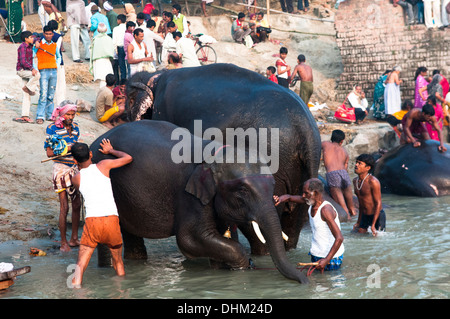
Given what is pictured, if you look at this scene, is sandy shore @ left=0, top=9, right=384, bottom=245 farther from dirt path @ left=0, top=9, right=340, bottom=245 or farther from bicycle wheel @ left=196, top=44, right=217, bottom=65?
bicycle wheel @ left=196, top=44, right=217, bottom=65

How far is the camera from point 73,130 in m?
8.06

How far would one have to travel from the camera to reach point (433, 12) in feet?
57.8

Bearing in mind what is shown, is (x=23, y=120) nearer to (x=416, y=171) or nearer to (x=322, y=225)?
(x=416, y=171)

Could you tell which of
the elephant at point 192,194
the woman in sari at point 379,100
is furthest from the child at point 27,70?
the woman in sari at point 379,100

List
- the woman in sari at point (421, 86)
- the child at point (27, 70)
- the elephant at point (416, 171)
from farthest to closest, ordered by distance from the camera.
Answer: the woman in sari at point (421, 86) → the child at point (27, 70) → the elephant at point (416, 171)

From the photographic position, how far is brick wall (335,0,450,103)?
17734mm

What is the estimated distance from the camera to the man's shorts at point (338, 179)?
31.8 ft

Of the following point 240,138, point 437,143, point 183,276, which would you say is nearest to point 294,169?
point 240,138

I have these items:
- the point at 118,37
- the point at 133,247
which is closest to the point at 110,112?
the point at 118,37

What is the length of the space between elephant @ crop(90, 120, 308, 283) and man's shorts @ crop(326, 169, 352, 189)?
3430 mm

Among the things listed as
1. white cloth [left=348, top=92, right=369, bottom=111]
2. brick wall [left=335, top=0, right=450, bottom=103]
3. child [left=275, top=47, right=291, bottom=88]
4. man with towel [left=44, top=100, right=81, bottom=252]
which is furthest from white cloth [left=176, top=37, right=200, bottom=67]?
man with towel [left=44, top=100, right=81, bottom=252]

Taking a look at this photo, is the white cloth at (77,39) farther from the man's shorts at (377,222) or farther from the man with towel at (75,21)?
the man's shorts at (377,222)

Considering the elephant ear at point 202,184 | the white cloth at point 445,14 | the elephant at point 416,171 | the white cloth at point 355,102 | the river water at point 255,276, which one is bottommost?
the river water at point 255,276

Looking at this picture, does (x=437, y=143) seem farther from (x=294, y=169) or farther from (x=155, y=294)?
(x=155, y=294)
